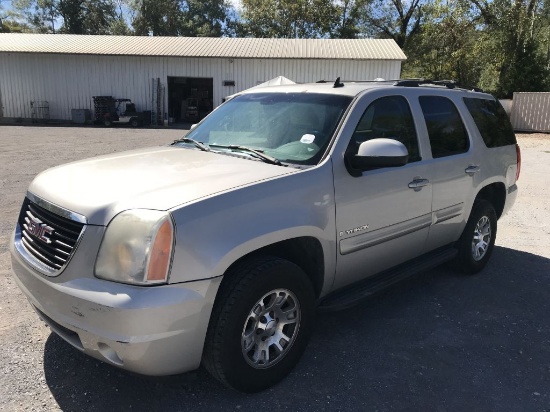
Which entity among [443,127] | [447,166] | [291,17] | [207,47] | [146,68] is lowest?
[447,166]

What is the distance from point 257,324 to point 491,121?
12.2ft

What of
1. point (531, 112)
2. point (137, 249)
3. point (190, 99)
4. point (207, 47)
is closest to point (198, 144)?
point (137, 249)

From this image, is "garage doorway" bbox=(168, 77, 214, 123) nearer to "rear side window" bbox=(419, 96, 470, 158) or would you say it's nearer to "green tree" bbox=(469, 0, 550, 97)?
"green tree" bbox=(469, 0, 550, 97)

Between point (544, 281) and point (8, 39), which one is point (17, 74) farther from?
point (544, 281)

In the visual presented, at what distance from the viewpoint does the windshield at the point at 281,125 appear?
3.36 metres

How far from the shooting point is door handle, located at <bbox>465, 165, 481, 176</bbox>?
4.49 m

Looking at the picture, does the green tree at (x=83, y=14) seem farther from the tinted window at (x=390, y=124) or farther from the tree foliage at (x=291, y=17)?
the tinted window at (x=390, y=124)

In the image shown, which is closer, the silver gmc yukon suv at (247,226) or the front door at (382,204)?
the silver gmc yukon suv at (247,226)

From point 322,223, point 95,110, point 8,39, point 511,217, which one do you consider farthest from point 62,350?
point 8,39

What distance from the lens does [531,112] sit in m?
23.9

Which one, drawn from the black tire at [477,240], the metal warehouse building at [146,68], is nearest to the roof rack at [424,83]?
the black tire at [477,240]

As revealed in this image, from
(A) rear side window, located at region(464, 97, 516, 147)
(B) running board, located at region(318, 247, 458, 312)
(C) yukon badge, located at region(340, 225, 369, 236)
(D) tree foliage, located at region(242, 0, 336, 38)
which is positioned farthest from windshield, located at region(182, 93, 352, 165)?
(D) tree foliage, located at region(242, 0, 336, 38)

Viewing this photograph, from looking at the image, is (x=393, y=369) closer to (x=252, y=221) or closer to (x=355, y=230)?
(x=355, y=230)

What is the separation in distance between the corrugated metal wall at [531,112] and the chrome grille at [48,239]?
84.0 ft
